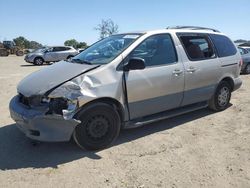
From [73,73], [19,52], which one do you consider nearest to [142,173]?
[73,73]

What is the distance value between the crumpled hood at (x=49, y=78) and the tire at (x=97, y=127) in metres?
0.58

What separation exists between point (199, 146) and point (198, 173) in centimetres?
98

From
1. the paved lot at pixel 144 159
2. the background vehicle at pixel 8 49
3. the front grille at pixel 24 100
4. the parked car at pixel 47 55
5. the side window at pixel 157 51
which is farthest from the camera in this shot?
the background vehicle at pixel 8 49

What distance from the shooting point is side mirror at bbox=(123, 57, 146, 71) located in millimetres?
4992

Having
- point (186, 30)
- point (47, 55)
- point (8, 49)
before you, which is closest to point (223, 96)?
point (186, 30)

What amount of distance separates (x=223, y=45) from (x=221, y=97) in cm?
115

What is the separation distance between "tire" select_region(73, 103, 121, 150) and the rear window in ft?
10.2

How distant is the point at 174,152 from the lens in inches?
190

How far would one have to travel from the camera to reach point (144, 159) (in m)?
4.57

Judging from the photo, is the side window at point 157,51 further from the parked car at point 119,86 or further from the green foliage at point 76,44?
the green foliage at point 76,44

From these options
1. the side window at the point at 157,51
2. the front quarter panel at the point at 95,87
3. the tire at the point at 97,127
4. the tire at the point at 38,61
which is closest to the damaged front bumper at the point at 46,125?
the tire at the point at 97,127

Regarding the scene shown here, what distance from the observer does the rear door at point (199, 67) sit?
6013 mm

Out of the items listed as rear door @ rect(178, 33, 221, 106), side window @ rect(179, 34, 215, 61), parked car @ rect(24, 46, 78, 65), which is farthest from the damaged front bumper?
parked car @ rect(24, 46, 78, 65)

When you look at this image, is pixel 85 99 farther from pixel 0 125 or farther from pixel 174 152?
pixel 0 125
